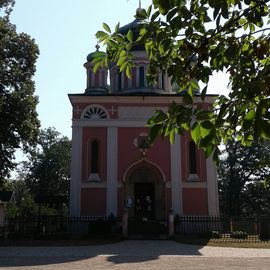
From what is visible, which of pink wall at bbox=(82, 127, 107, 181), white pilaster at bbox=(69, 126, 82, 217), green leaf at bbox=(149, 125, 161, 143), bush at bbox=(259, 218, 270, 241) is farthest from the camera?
pink wall at bbox=(82, 127, 107, 181)

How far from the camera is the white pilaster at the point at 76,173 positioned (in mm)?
25453

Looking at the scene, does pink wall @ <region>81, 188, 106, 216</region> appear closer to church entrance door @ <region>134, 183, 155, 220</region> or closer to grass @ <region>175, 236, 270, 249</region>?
church entrance door @ <region>134, 183, 155, 220</region>

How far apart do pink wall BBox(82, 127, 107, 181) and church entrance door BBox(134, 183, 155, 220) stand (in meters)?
2.70

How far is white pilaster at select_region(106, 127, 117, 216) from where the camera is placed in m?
25.5

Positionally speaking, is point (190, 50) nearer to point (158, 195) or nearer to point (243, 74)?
point (243, 74)

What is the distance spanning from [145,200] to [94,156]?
444 centimetres

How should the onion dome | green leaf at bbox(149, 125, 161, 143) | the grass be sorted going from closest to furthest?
green leaf at bbox(149, 125, 161, 143) < the grass < the onion dome

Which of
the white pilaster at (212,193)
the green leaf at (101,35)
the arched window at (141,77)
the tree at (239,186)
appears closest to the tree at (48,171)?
the tree at (239,186)

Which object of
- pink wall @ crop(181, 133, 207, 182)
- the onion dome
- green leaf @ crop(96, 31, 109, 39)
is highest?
the onion dome

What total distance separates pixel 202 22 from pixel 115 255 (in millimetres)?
12041

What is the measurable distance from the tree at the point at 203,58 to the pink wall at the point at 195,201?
73.1 feet

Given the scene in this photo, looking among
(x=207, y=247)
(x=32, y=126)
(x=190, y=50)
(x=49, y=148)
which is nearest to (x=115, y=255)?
(x=207, y=247)

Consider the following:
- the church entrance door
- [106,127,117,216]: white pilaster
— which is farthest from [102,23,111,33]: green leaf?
the church entrance door

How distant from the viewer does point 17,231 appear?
73.3ft
